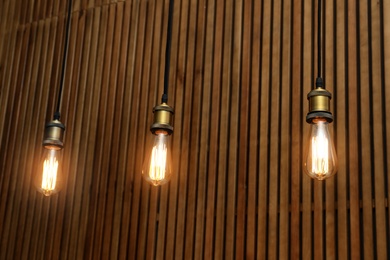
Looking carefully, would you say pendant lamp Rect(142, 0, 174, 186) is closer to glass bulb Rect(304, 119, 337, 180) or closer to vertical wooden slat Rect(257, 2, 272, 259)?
glass bulb Rect(304, 119, 337, 180)

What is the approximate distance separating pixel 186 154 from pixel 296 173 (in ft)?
3.02

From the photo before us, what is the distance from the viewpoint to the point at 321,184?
4.80m

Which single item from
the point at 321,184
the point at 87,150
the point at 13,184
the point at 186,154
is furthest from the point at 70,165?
the point at 321,184

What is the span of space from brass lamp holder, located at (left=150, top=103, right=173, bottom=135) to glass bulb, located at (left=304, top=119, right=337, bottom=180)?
0.83m

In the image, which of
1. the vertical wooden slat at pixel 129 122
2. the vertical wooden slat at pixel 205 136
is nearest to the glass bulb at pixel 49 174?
the vertical wooden slat at pixel 129 122

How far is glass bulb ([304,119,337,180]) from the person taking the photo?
12.8 ft

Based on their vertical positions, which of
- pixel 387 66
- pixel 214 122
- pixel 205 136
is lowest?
pixel 205 136

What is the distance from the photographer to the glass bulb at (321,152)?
3.90 meters

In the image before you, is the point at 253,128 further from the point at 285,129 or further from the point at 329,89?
the point at 329,89

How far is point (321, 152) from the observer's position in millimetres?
3912

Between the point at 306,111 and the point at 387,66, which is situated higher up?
the point at 387,66

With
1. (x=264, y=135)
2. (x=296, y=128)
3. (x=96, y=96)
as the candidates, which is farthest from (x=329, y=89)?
(x=96, y=96)

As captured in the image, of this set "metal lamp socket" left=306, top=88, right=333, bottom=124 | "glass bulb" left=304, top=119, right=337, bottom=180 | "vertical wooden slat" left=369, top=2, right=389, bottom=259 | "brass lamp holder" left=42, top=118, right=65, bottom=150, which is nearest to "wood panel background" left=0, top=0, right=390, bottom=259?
"vertical wooden slat" left=369, top=2, right=389, bottom=259

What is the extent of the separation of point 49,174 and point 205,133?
131 cm
